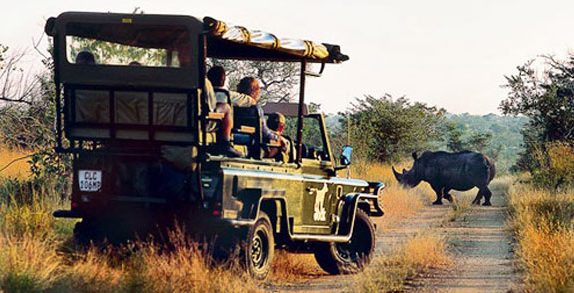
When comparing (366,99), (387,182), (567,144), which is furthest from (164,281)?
(366,99)

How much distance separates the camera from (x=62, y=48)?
485 inches

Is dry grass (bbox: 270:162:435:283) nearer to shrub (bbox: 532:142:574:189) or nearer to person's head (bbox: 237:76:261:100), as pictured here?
person's head (bbox: 237:76:261:100)

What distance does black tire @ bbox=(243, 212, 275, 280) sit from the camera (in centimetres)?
1236

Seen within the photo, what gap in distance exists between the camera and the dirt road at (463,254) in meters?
13.4

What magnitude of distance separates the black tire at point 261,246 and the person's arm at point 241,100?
4.55 feet

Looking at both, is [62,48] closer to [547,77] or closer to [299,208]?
[299,208]

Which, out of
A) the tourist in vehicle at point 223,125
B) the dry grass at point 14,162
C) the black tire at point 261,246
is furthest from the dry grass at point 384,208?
the dry grass at point 14,162

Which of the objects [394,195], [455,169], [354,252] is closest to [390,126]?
[455,169]

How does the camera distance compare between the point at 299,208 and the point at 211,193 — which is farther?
the point at 299,208

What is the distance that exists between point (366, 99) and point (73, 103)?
3650cm

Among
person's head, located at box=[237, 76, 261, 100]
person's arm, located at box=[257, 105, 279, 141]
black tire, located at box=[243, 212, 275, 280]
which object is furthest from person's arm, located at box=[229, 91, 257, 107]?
black tire, located at box=[243, 212, 275, 280]

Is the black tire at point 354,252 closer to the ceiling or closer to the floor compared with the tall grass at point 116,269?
closer to the floor

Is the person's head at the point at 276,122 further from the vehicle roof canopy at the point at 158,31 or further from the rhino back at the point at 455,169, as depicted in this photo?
the rhino back at the point at 455,169

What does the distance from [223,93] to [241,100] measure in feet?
2.10
